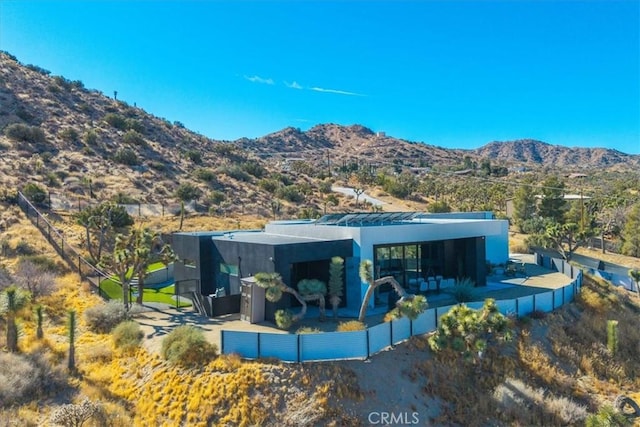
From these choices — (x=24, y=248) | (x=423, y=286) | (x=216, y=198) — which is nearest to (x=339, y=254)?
(x=423, y=286)

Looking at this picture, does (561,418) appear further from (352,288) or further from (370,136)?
(370,136)

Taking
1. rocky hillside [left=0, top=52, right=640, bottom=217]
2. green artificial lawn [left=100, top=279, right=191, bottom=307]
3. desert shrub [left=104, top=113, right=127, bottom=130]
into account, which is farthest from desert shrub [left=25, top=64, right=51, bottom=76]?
green artificial lawn [left=100, top=279, right=191, bottom=307]

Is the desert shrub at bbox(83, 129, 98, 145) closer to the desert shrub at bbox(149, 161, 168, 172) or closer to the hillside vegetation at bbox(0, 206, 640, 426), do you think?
the desert shrub at bbox(149, 161, 168, 172)

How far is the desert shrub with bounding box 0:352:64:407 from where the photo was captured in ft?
45.3

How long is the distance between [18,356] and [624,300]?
100 feet

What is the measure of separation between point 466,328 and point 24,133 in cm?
5849

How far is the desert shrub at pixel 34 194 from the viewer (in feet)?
120

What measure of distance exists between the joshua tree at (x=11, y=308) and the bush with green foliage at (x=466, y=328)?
50.3 feet

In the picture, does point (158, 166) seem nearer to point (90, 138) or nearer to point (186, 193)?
point (90, 138)

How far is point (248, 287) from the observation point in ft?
59.3

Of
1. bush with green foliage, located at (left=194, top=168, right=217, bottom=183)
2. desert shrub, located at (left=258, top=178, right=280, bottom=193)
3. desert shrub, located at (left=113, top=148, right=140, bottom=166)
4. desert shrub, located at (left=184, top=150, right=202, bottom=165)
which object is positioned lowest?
desert shrub, located at (left=258, top=178, right=280, bottom=193)

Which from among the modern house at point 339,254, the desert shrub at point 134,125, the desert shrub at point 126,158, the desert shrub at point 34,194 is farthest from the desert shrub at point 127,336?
the desert shrub at point 134,125

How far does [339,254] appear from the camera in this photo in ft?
63.2

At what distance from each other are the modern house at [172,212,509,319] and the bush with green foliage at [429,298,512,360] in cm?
479
